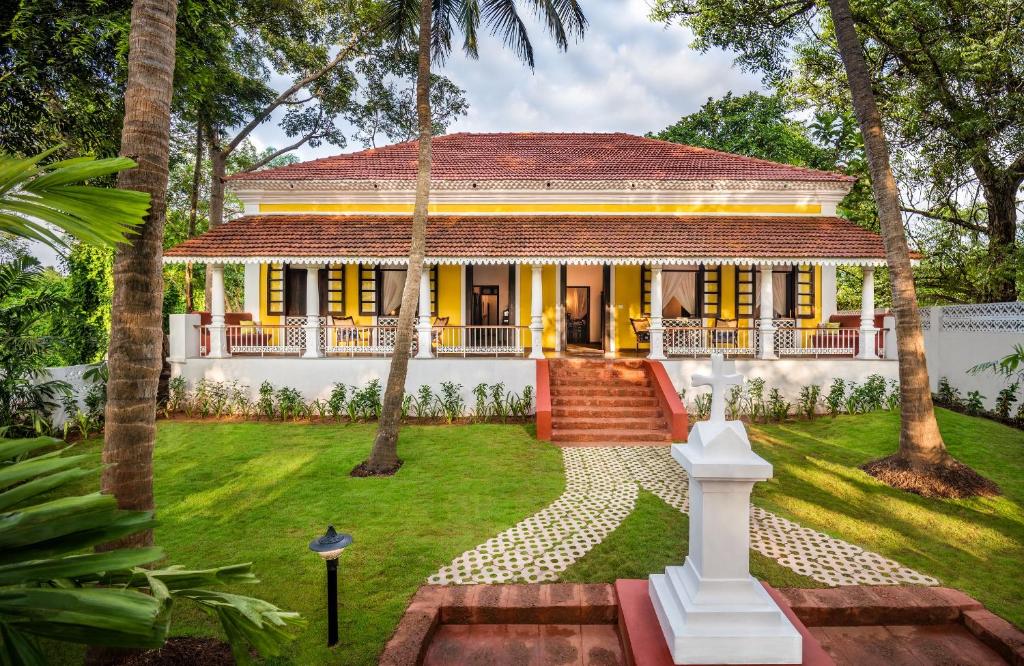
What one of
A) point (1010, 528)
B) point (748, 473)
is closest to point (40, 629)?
point (748, 473)

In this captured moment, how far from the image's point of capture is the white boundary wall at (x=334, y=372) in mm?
10367

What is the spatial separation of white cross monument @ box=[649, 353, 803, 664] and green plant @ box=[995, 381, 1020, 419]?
9.95 meters

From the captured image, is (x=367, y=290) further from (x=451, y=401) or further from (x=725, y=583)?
(x=725, y=583)

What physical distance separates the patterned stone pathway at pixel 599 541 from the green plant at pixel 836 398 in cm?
559

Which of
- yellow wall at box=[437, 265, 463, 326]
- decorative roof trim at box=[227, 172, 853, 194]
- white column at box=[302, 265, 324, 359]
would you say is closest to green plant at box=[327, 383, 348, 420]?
white column at box=[302, 265, 324, 359]

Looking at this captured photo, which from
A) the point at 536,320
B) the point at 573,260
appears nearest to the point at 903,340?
the point at 573,260

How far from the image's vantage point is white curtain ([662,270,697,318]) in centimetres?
1315

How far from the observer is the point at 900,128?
12.6m

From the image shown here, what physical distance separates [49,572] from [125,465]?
8.18ft

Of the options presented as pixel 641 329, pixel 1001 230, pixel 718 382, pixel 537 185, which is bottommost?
pixel 718 382

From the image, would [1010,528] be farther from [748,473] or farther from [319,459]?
[319,459]

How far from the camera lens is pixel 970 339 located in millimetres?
10148

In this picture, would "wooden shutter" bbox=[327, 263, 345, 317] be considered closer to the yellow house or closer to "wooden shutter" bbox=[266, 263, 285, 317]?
the yellow house

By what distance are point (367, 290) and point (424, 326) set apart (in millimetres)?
3379
